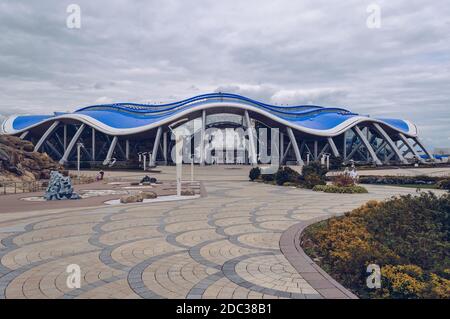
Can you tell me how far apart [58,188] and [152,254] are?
13.7 m


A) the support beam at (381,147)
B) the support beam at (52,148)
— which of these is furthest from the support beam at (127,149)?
the support beam at (381,147)

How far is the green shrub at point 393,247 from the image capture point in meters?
6.03

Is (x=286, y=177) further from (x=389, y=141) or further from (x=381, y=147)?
(x=381, y=147)

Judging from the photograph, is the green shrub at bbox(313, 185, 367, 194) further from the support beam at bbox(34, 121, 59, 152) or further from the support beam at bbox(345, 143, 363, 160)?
the support beam at bbox(34, 121, 59, 152)

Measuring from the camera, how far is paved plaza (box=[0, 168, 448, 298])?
6.04 metres

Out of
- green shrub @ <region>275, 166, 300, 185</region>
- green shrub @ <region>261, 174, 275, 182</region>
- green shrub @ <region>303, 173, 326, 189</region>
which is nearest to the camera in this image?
green shrub @ <region>303, 173, 326, 189</region>

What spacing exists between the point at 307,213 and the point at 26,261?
1028 centimetres

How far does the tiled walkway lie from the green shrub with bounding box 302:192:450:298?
1.09 m

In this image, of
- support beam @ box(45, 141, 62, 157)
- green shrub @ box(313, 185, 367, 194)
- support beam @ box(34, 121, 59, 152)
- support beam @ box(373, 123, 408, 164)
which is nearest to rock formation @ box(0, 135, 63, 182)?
green shrub @ box(313, 185, 367, 194)

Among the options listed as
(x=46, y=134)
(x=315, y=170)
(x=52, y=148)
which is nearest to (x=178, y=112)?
(x=46, y=134)

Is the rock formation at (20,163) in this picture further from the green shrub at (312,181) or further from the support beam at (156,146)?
the support beam at (156,146)
